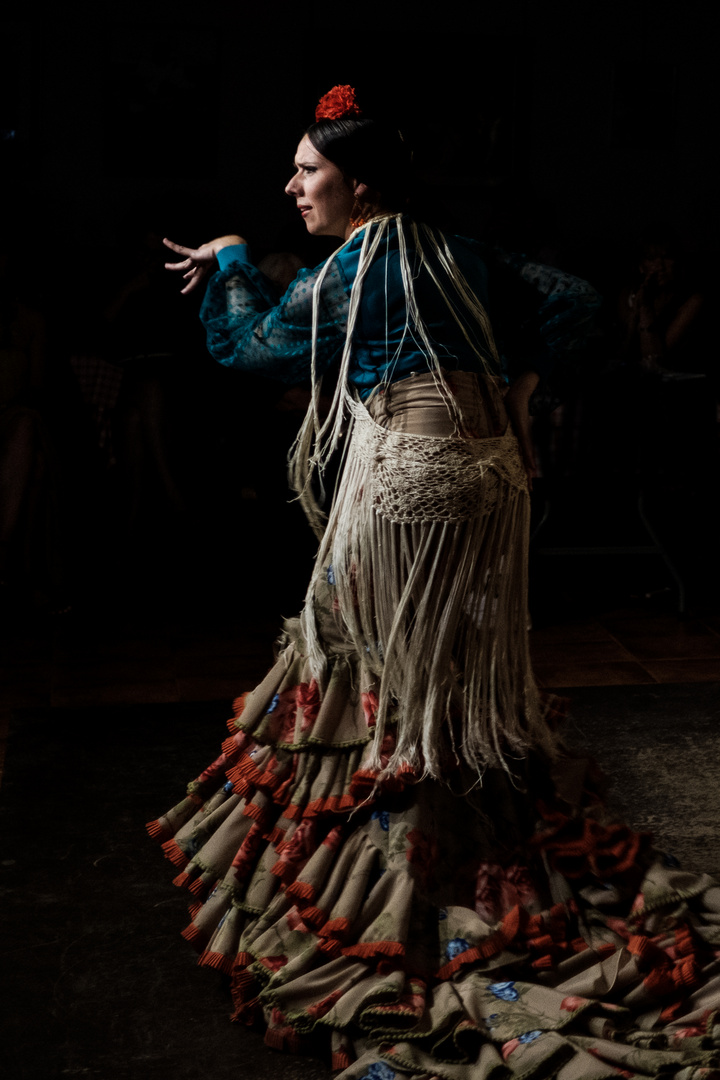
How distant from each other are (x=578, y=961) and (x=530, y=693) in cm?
45

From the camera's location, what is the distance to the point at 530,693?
2.10m

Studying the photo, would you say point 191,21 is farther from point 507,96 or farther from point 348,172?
point 348,172

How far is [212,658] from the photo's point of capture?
12.8 feet

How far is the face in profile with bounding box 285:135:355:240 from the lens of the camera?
1.94 meters

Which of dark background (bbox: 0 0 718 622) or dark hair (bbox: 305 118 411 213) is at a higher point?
dark background (bbox: 0 0 718 622)

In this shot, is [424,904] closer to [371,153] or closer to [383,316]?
[383,316]

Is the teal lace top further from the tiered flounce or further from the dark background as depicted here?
the dark background

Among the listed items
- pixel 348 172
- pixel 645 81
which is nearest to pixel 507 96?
pixel 645 81

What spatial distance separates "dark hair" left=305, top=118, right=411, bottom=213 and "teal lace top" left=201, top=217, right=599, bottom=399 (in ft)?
0.27

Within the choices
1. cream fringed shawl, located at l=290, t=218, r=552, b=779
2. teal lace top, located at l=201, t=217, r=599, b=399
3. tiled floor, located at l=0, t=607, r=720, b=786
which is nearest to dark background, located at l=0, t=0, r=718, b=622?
tiled floor, located at l=0, t=607, r=720, b=786

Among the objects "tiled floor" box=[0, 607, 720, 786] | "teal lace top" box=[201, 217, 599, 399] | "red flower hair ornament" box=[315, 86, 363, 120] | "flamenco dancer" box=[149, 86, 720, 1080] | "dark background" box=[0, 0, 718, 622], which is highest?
"dark background" box=[0, 0, 718, 622]

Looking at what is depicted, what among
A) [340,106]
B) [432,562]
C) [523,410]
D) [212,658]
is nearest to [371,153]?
[340,106]

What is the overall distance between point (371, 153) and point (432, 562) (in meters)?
0.66

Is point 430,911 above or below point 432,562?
below
